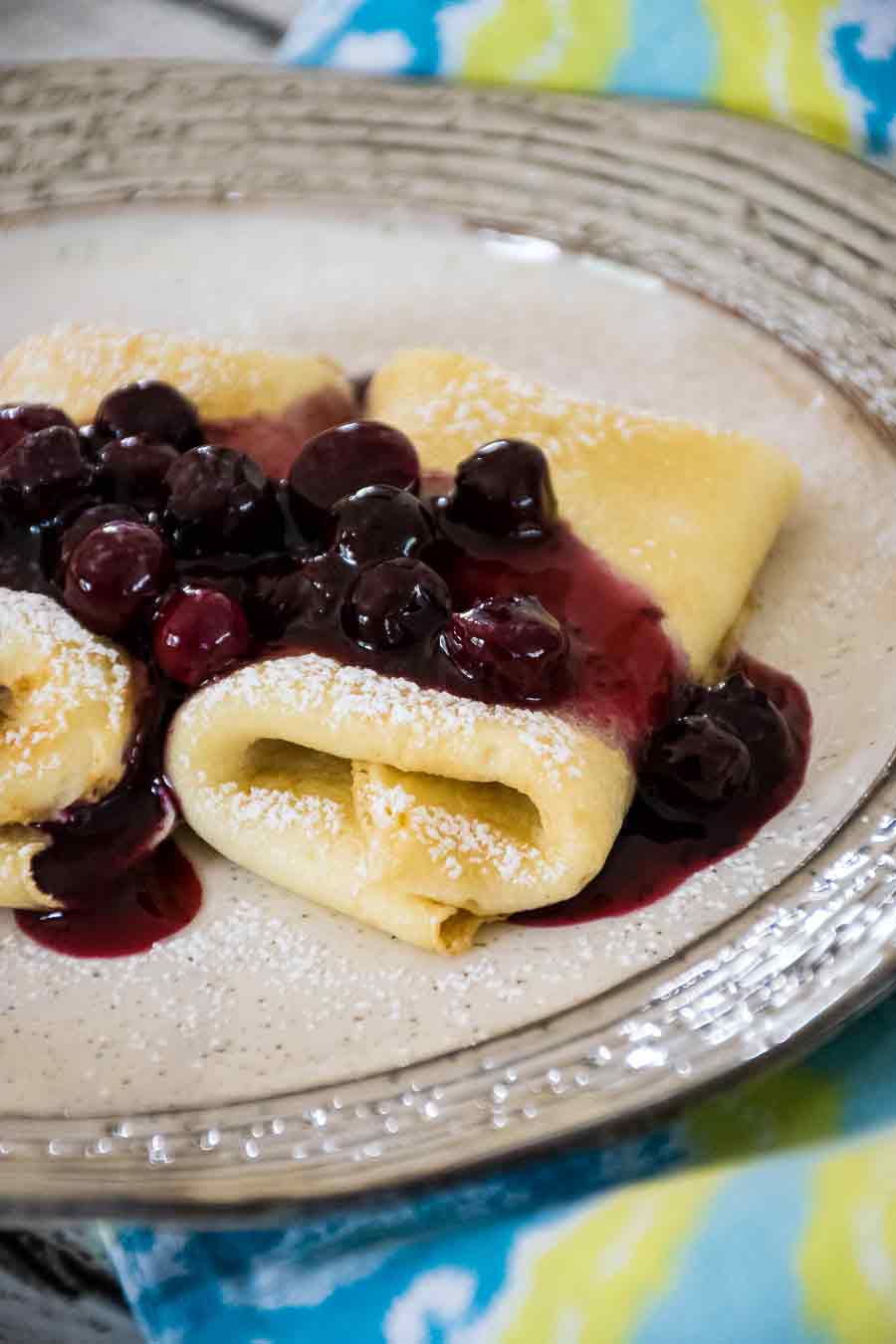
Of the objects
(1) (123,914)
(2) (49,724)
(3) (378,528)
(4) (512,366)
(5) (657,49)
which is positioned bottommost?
(1) (123,914)

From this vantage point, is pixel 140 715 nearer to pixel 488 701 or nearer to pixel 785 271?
pixel 488 701

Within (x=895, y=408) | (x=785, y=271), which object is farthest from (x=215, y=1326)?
(x=785, y=271)

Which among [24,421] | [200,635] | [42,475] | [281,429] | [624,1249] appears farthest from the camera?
[281,429]

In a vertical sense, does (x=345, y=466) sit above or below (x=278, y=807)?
above

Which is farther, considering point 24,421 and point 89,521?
point 24,421

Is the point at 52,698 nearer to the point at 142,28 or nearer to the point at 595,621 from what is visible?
the point at 595,621

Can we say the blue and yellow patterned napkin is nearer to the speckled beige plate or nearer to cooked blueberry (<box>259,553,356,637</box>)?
the speckled beige plate

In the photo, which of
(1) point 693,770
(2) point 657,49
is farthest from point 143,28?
(1) point 693,770

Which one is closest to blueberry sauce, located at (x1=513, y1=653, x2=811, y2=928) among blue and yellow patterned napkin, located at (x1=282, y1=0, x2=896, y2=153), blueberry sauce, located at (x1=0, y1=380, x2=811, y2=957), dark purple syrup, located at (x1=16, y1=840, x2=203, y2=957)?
blueberry sauce, located at (x1=0, y1=380, x2=811, y2=957)
